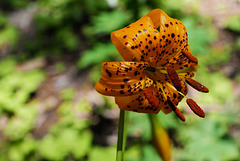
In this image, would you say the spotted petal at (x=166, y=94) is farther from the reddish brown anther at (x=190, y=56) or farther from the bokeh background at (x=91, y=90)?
the bokeh background at (x=91, y=90)

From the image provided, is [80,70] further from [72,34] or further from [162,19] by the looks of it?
[162,19]

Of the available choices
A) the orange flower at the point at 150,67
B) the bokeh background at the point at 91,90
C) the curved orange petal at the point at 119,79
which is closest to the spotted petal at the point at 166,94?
the orange flower at the point at 150,67

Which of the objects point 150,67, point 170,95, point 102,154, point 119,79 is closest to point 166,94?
point 170,95

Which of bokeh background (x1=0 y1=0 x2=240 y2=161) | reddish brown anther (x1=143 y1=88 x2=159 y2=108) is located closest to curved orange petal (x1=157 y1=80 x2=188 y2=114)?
reddish brown anther (x1=143 y1=88 x2=159 y2=108)

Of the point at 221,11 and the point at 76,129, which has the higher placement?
the point at 221,11

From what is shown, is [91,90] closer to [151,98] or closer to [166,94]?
[166,94]

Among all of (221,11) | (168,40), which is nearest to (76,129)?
(168,40)
